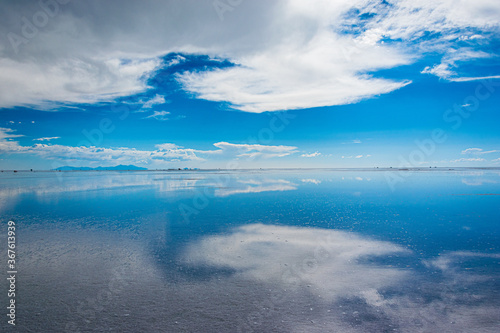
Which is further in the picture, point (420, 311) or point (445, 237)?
point (445, 237)

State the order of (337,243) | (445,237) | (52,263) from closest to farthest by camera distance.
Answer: (52,263) < (337,243) < (445,237)

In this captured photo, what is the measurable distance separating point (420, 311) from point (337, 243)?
5.91m

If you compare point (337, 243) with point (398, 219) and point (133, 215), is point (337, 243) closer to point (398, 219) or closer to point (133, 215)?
point (398, 219)

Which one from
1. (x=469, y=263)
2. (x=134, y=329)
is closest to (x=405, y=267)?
(x=469, y=263)

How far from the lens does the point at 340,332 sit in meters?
6.20

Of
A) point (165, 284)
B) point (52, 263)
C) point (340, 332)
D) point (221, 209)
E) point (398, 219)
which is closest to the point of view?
point (340, 332)

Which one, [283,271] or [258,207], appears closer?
[283,271]

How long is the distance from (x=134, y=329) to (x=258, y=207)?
17.4m

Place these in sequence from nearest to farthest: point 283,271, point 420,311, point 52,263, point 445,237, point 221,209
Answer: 1. point 420,311
2. point 283,271
3. point 52,263
4. point 445,237
5. point 221,209

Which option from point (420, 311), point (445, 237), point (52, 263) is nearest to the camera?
point (420, 311)

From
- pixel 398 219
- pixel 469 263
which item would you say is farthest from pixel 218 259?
pixel 398 219

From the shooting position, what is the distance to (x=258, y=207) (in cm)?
2331

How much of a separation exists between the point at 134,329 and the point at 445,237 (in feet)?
47.1

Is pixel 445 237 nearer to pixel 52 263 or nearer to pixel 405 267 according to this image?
pixel 405 267
